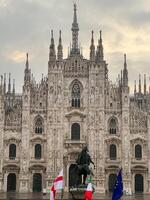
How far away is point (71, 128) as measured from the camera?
69812 mm

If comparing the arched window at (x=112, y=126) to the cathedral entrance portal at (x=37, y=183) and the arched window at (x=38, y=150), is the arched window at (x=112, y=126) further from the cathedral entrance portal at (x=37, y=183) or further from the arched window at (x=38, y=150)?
the cathedral entrance portal at (x=37, y=183)

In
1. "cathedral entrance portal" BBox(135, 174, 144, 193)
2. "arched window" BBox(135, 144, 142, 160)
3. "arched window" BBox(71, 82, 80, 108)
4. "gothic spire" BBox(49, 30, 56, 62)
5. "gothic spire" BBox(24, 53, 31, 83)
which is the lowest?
"cathedral entrance portal" BBox(135, 174, 144, 193)

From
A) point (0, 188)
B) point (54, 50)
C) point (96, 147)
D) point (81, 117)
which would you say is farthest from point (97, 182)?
point (54, 50)

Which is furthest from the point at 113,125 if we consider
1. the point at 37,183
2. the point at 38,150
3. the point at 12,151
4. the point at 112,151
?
the point at 12,151

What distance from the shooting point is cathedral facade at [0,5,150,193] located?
6819 cm

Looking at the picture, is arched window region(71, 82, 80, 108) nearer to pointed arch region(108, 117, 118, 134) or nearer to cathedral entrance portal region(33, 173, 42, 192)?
pointed arch region(108, 117, 118, 134)

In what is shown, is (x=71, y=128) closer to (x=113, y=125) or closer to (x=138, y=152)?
(x=113, y=125)

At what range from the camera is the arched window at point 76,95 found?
70.4 meters

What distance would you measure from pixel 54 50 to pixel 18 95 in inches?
836

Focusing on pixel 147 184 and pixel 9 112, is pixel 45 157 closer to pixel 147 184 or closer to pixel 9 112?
pixel 9 112

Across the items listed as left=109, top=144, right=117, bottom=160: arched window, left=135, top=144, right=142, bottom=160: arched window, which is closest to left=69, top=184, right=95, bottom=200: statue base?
left=109, top=144, right=117, bottom=160: arched window

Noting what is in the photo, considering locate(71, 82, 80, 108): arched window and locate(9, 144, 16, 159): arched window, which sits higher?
locate(71, 82, 80, 108): arched window

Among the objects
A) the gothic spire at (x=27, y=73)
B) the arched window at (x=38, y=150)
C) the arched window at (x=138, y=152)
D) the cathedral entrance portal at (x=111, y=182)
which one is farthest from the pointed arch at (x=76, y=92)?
the cathedral entrance portal at (x=111, y=182)

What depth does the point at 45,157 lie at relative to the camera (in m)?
68.7
